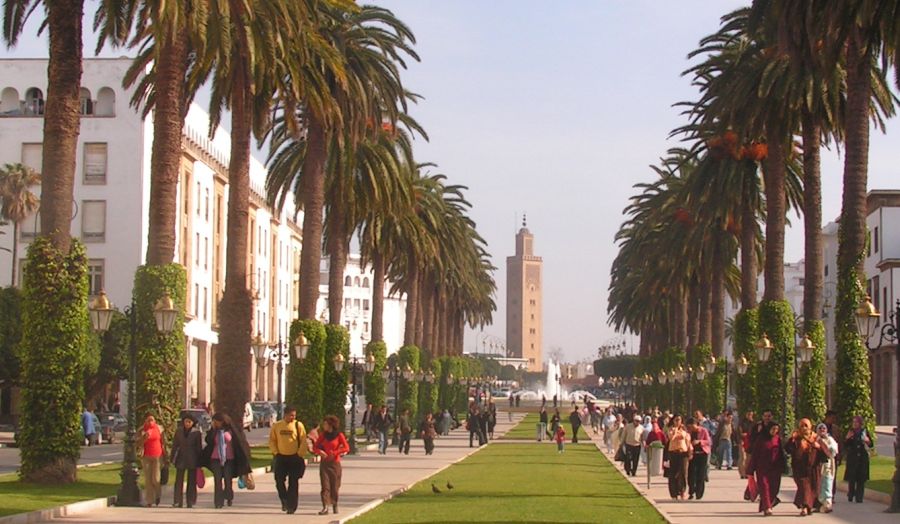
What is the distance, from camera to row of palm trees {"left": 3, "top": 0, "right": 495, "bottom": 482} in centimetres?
2842

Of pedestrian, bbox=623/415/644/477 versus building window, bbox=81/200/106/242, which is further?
building window, bbox=81/200/106/242

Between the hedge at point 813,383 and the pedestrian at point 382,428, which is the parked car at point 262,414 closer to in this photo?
the pedestrian at point 382,428

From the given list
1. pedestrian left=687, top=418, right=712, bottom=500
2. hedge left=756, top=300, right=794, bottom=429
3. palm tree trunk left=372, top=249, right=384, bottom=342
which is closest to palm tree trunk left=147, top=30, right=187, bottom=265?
pedestrian left=687, top=418, right=712, bottom=500

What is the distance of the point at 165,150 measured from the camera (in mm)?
31719

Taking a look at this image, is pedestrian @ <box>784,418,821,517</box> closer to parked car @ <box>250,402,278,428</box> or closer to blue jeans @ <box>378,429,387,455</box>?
Answer: blue jeans @ <box>378,429,387,455</box>

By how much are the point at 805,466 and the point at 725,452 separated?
1991 centimetres

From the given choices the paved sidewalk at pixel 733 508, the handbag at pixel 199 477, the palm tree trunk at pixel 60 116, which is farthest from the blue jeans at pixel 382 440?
the handbag at pixel 199 477

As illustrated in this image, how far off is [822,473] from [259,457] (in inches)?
852

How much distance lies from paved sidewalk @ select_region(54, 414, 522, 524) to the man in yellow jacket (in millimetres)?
321

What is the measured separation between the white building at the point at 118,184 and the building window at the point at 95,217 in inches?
2.1

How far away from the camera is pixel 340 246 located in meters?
53.8

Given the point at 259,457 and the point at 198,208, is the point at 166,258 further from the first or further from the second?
the point at 198,208

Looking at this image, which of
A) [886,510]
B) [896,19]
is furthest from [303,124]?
[886,510]

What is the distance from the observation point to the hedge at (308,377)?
4644cm
